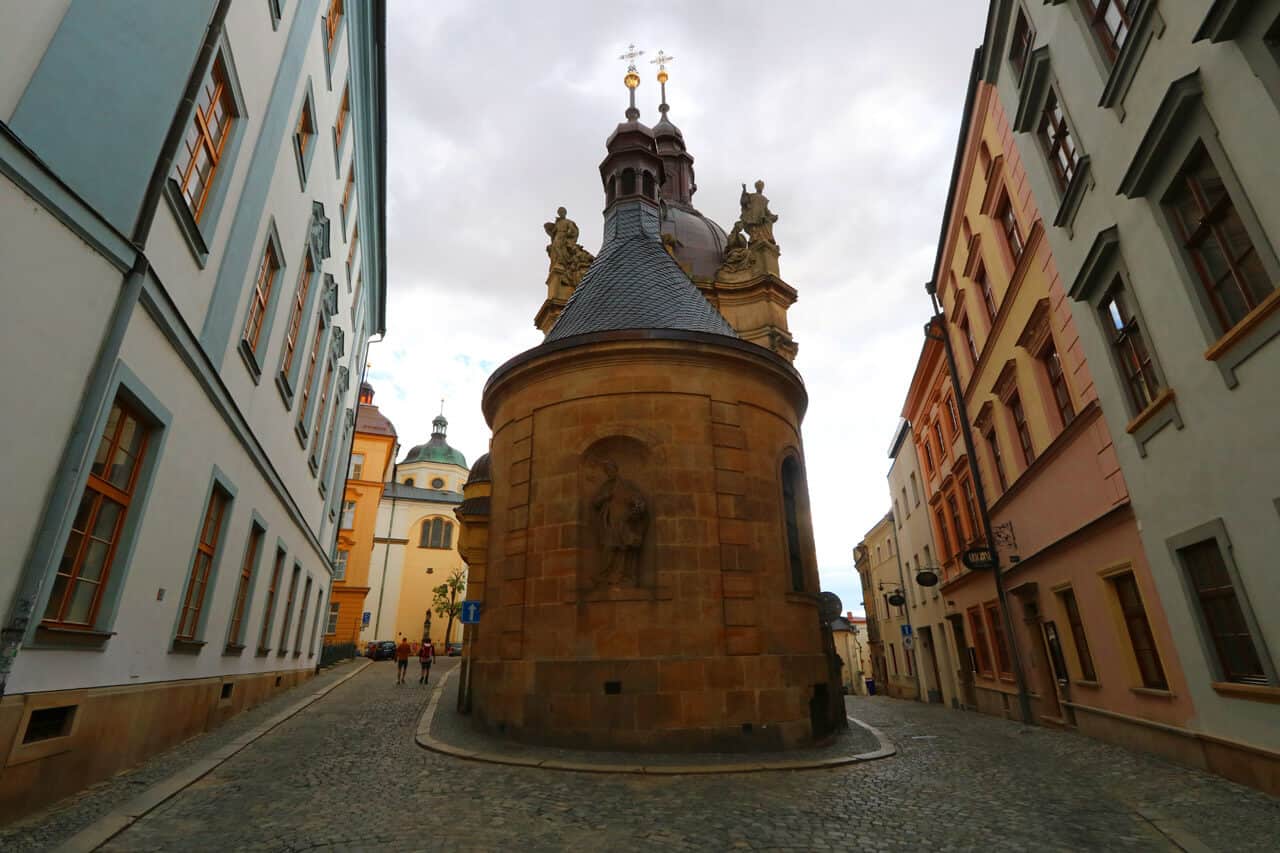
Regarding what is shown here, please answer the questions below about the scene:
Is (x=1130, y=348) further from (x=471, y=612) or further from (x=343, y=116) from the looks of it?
(x=343, y=116)

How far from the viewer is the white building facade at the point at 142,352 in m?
5.18

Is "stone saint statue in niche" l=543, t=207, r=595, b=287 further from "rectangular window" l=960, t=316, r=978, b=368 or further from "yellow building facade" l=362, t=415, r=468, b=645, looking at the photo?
"yellow building facade" l=362, t=415, r=468, b=645

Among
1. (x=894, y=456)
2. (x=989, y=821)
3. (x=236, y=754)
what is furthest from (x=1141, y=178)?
(x=894, y=456)

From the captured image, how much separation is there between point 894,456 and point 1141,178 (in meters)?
23.7

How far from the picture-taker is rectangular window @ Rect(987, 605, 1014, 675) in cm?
1652

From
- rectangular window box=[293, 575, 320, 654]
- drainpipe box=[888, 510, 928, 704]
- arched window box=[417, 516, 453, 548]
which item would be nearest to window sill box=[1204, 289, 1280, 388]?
rectangular window box=[293, 575, 320, 654]

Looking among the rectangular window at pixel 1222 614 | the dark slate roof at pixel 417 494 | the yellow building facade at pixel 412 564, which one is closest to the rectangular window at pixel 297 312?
the rectangular window at pixel 1222 614

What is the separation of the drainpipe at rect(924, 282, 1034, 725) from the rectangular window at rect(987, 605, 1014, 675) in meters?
0.91

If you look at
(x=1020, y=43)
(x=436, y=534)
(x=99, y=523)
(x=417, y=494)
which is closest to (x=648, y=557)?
(x=99, y=523)

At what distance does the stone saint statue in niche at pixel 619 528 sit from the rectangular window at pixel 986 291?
31.9 ft

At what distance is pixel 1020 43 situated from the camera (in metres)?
11.5

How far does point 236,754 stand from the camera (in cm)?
843

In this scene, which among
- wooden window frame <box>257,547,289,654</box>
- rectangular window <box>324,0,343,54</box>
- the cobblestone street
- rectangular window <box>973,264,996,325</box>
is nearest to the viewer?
the cobblestone street

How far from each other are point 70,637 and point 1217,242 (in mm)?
11709
